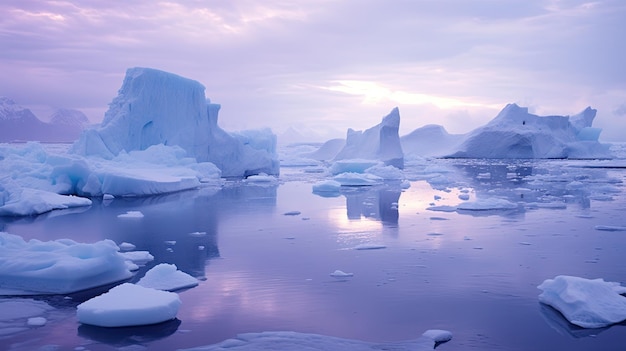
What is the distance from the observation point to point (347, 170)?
2392 cm

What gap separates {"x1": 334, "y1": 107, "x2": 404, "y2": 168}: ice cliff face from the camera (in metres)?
30.9

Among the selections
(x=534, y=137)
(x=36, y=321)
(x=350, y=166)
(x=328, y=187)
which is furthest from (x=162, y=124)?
(x=534, y=137)

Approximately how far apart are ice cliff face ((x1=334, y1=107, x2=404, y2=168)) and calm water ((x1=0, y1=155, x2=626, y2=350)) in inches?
696

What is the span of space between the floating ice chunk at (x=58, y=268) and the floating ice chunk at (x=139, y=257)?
738 mm

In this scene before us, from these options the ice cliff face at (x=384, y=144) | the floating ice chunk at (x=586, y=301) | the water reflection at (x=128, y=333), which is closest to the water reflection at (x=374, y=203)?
the floating ice chunk at (x=586, y=301)

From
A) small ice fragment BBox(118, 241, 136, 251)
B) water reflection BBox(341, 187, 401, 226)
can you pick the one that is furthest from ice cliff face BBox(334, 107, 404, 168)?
small ice fragment BBox(118, 241, 136, 251)

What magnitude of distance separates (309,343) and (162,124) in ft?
55.4

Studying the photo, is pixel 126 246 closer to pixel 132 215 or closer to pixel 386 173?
pixel 132 215

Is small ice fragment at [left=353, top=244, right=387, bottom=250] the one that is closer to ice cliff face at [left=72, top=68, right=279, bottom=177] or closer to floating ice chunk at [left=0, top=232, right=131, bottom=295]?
floating ice chunk at [left=0, top=232, right=131, bottom=295]

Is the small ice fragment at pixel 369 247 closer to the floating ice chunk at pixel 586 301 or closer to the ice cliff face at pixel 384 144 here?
the floating ice chunk at pixel 586 301

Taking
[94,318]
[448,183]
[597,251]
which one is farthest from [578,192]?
[94,318]

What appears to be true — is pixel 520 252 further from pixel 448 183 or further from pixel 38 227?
pixel 448 183

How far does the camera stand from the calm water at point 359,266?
4.39 m

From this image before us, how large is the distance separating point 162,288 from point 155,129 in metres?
15.0
